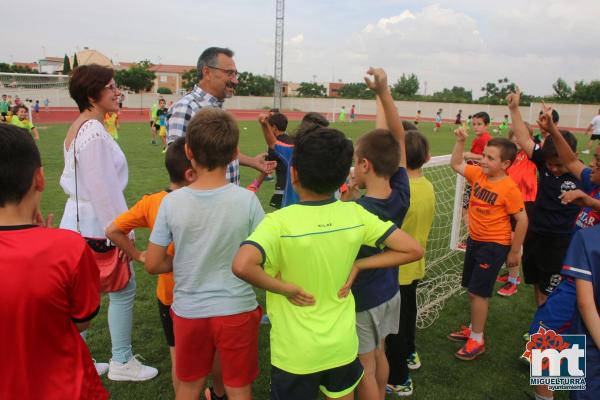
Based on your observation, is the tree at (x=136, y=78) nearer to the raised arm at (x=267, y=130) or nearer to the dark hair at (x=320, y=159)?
the raised arm at (x=267, y=130)

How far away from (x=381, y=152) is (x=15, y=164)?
1.71 m

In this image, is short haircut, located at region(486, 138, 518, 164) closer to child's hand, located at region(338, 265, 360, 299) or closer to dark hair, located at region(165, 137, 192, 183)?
child's hand, located at region(338, 265, 360, 299)

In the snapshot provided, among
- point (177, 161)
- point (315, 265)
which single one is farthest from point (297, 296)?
point (177, 161)

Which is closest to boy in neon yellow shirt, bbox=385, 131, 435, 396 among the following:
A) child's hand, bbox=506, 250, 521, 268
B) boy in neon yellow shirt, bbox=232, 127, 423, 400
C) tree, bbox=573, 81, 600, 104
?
child's hand, bbox=506, 250, 521, 268

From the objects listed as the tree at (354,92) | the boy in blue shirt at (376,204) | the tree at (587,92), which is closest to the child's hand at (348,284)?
the boy in blue shirt at (376,204)

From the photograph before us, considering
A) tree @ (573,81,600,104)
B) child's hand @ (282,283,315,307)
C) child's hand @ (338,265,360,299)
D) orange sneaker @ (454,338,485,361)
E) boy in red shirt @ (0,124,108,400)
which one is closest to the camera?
boy in red shirt @ (0,124,108,400)

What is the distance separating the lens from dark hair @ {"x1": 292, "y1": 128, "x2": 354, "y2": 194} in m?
1.91

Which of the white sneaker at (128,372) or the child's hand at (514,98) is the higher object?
the child's hand at (514,98)

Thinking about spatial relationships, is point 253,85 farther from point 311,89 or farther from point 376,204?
point 376,204

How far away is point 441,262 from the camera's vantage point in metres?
6.30

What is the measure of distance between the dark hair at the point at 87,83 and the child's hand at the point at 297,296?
2.07 meters

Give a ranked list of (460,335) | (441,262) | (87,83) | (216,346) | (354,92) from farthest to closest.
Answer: (354,92) < (441,262) < (460,335) < (87,83) < (216,346)

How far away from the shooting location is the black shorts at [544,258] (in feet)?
12.9

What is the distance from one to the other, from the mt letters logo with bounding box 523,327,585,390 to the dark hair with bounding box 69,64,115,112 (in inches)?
130
